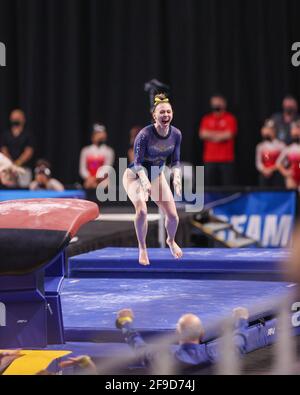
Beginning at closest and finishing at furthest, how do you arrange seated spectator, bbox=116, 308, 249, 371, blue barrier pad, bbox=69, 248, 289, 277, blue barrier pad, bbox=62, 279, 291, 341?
seated spectator, bbox=116, 308, 249, 371, blue barrier pad, bbox=62, 279, 291, 341, blue barrier pad, bbox=69, 248, 289, 277

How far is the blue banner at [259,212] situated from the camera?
11.3m

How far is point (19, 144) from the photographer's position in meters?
11.4

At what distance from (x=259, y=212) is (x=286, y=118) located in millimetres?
1170

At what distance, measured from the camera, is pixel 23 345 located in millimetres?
4613

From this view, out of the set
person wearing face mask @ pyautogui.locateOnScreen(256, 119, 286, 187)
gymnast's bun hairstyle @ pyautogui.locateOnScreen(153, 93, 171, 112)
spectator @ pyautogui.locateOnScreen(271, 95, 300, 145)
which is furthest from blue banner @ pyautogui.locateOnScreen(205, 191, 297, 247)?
gymnast's bun hairstyle @ pyautogui.locateOnScreen(153, 93, 171, 112)

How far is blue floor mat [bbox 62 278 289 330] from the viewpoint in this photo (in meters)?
4.88

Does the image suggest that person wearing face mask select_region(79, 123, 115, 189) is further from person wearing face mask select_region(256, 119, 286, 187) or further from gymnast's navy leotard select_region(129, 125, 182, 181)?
gymnast's navy leotard select_region(129, 125, 182, 181)

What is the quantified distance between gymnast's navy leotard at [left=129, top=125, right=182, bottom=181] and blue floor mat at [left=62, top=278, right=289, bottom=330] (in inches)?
Result: 31.4

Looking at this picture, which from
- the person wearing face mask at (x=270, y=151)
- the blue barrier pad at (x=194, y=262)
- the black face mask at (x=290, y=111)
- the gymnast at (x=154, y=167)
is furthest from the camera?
the black face mask at (x=290, y=111)

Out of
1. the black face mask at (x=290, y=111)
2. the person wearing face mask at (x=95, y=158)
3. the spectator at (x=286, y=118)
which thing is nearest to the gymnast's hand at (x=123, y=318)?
the person wearing face mask at (x=95, y=158)

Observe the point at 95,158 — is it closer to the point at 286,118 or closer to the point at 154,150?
the point at 286,118

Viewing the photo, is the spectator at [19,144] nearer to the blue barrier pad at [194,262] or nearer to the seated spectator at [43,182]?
the seated spectator at [43,182]

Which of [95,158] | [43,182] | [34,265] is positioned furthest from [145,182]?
[43,182]
